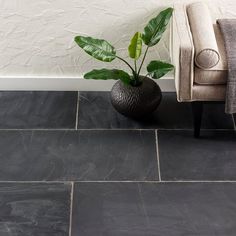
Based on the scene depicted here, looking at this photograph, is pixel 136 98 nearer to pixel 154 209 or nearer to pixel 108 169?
pixel 108 169

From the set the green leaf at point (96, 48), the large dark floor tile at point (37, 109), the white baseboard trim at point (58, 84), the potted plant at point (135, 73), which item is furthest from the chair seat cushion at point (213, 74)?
the large dark floor tile at point (37, 109)

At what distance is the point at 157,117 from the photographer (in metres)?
2.56

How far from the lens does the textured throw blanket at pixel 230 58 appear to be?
2168mm

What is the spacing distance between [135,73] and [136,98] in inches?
4.6

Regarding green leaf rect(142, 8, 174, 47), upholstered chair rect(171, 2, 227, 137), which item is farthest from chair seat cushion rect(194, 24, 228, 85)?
green leaf rect(142, 8, 174, 47)

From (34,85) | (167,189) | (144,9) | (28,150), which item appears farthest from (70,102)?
(167,189)

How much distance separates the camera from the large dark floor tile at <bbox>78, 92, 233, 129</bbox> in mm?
2508

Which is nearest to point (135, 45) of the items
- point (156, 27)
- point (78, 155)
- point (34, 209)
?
point (156, 27)

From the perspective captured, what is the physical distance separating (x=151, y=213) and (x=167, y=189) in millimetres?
149

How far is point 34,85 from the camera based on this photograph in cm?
271

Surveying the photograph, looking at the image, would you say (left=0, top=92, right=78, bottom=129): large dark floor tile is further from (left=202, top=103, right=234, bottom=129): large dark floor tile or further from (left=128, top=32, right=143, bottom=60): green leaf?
(left=202, top=103, right=234, bottom=129): large dark floor tile

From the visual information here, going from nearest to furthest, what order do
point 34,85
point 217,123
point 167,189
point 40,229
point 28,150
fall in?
1. point 40,229
2. point 167,189
3. point 28,150
4. point 217,123
5. point 34,85

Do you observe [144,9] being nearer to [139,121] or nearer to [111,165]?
[139,121]

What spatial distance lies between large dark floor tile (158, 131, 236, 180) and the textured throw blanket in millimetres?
208
